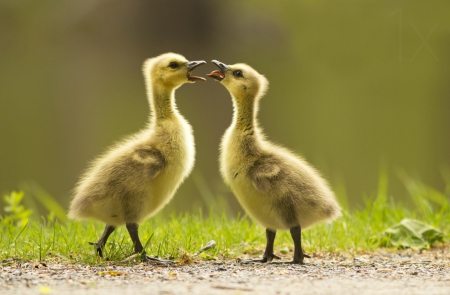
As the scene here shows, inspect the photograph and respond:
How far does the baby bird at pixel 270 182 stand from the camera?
211 inches

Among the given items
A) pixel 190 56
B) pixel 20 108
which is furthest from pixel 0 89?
pixel 190 56

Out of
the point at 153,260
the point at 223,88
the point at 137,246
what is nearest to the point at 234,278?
the point at 153,260

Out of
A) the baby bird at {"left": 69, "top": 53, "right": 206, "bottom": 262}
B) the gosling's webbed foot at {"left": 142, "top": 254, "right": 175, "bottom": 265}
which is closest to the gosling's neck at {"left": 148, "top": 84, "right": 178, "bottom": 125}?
the baby bird at {"left": 69, "top": 53, "right": 206, "bottom": 262}

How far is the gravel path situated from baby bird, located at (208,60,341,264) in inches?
14.0

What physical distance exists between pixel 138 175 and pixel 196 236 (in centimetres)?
101

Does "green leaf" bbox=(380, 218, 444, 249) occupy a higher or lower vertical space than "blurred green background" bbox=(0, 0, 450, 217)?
lower

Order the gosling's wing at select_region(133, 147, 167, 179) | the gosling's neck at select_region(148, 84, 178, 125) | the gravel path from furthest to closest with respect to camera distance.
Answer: the gosling's neck at select_region(148, 84, 178, 125), the gosling's wing at select_region(133, 147, 167, 179), the gravel path

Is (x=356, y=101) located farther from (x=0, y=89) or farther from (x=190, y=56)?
(x=0, y=89)

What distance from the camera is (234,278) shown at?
4.42 meters

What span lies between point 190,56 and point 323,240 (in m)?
22.1

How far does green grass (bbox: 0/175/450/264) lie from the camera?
5.40 meters

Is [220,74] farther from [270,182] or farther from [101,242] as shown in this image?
[101,242]

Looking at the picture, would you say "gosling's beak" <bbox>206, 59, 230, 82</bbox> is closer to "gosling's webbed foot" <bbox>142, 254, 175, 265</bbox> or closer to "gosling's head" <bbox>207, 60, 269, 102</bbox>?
"gosling's head" <bbox>207, 60, 269, 102</bbox>

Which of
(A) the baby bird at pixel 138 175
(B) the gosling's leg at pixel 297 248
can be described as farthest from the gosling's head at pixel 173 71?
(B) the gosling's leg at pixel 297 248
